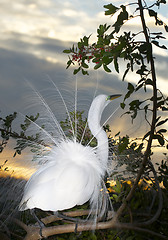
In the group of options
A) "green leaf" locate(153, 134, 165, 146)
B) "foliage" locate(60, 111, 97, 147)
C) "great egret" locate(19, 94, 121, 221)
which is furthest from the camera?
"foliage" locate(60, 111, 97, 147)

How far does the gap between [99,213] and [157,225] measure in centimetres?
34

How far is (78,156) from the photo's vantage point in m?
1.79

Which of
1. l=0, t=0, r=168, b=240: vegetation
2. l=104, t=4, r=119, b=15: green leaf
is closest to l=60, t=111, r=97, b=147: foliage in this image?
l=0, t=0, r=168, b=240: vegetation

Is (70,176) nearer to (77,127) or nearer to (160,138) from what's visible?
(77,127)

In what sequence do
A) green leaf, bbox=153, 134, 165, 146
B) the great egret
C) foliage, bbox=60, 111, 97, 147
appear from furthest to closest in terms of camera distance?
foliage, bbox=60, 111, 97, 147 → the great egret → green leaf, bbox=153, 134, 165, 146

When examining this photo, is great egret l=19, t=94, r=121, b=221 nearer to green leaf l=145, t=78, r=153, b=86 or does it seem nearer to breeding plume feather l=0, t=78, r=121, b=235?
breeding plume feather l=0, t=78, r=121, b=235

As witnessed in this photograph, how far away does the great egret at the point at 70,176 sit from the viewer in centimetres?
165

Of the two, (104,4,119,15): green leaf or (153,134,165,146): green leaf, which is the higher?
(104,4,119,15): green leaf

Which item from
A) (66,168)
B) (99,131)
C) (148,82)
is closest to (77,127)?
(99,131)

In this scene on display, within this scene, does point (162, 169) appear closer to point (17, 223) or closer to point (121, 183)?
point (121, 183)

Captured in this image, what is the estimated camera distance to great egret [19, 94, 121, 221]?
65.0 inches

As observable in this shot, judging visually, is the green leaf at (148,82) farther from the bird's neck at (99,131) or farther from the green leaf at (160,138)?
the bird's neck at (99,131)

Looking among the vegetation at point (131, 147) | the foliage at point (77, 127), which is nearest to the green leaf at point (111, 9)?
the vegetation at point (131, 147)

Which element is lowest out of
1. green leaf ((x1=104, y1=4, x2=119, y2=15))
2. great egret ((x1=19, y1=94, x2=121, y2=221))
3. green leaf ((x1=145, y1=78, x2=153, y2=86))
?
great egret ((x1=19, y1=94, x2=121, y2=221))
